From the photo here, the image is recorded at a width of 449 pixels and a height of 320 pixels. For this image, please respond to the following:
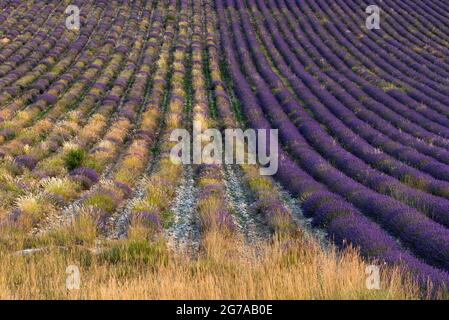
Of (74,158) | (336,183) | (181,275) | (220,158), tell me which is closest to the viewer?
(181,275)

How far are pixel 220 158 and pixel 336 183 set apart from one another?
155 inches

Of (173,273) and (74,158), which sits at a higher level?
(74,158)

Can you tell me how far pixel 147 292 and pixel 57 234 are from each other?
2948 mm

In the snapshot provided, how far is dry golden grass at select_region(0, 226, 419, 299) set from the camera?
4754mm

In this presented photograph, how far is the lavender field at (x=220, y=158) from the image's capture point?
219 inches

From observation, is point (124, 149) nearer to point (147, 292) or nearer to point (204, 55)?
point (147, 292)

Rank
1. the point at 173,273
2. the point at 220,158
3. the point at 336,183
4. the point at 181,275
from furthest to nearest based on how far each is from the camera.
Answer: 1. the point at 220,158
2. the point at 336,183
3. the point at 173,273
4. the point at 181,275

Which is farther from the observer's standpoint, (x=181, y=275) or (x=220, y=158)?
A: (x=220, y=158)

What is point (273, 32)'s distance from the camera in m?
30.0

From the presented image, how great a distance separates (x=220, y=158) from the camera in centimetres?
1353

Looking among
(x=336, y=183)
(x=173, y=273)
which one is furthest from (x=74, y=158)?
(x=173, y=273)

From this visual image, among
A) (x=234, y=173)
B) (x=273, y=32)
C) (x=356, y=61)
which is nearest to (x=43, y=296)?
(x=234, y=173)

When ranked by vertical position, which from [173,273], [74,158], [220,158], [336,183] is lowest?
[173,273]

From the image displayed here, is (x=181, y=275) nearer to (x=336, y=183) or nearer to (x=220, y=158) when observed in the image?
(x=336, y=183)
